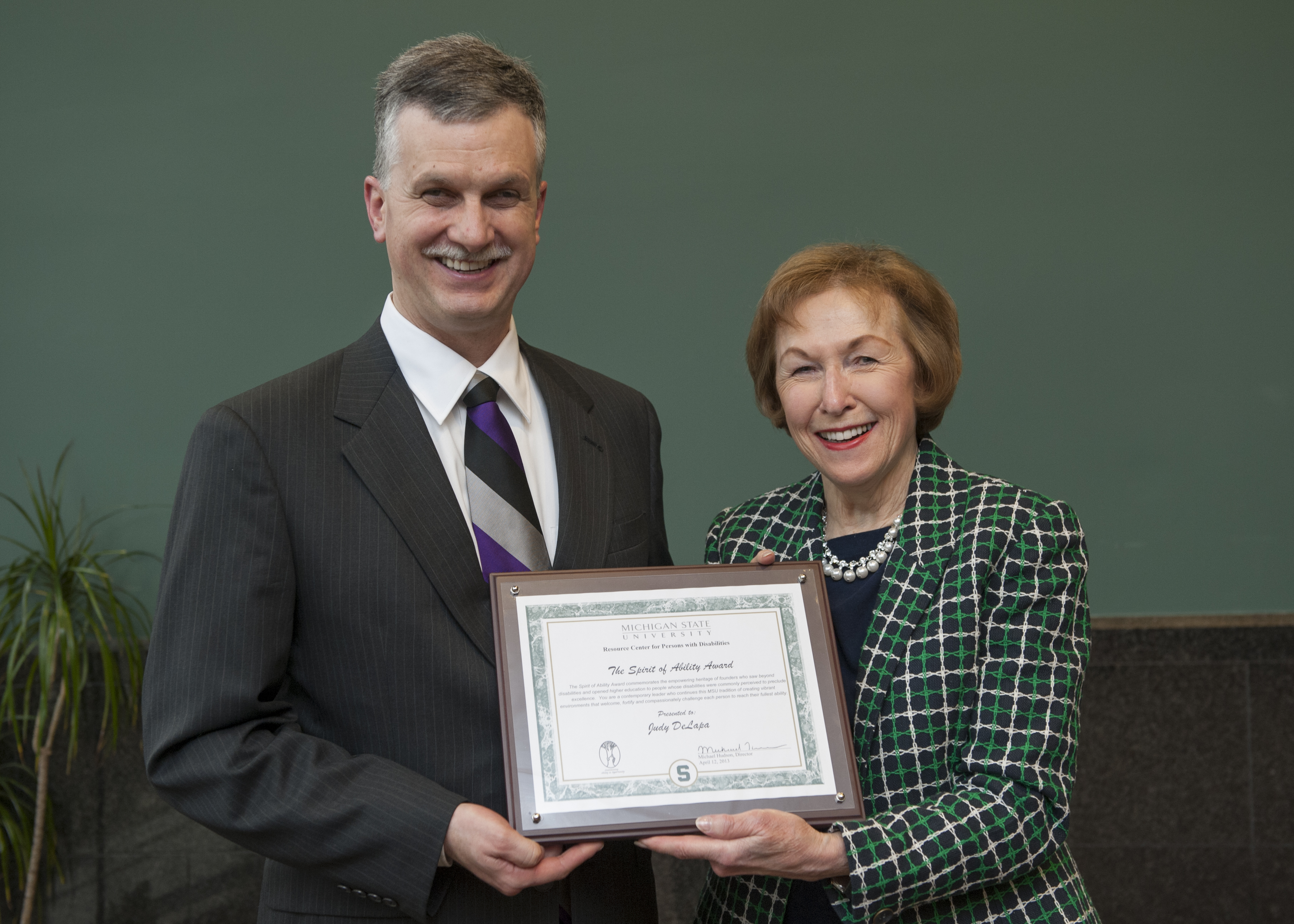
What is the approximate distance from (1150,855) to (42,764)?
369cm

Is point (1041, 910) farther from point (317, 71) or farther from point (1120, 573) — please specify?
point (317, 71)

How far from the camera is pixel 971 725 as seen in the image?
175 centimetres

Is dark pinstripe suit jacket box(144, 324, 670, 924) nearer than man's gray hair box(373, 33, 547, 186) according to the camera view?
Yes

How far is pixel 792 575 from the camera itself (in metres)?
1.77

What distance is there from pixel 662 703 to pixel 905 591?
0.46 m

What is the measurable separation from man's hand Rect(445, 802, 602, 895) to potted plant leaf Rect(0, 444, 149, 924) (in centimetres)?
232

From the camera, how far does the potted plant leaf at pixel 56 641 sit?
350cm

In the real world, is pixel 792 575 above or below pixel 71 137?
below

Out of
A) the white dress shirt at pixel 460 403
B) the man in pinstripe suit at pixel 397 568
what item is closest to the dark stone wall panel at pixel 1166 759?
the man in pinstripe suit at pixel 397 568

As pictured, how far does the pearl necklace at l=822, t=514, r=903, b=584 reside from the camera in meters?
1.92

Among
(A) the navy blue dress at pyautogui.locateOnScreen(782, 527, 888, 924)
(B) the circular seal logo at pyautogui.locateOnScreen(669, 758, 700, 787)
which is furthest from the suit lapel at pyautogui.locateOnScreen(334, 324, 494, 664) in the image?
(A) the navy blue dress at pyautogui.locateOnScreen(782, 527, 888, 924)

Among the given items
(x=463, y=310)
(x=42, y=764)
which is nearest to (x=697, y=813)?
(x=463, y=310)

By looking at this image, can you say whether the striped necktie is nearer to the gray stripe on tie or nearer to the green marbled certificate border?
the gray stripe on tie

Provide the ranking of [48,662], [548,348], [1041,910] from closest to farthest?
1. [1041,910]
2. [48,662]
3. [548,348]
